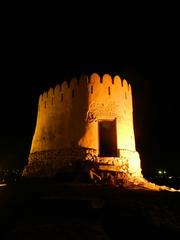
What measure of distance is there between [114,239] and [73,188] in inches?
189

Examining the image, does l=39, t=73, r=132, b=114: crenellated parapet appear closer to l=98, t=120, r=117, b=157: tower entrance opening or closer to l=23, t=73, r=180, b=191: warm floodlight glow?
l=23, t=73, r=180, b=191: warm floodlight glow

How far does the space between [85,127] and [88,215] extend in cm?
761

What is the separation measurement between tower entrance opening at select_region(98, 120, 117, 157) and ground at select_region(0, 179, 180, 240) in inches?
201

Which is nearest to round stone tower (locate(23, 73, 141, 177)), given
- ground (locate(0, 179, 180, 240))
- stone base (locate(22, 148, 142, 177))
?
stone base (locate(22, 148, 142, 177))

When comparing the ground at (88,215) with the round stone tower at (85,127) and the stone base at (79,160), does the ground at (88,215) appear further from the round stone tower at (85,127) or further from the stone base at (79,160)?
the round stone tower at (85,127)

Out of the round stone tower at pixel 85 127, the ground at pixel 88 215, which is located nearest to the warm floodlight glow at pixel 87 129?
the round stone tower at pixel 85 127

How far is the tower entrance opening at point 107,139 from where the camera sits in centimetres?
1650

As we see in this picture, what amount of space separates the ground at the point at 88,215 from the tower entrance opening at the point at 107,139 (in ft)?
16.8

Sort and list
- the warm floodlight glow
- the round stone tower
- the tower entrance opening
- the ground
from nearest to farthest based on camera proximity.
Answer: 1. the ground
2. the warm floodlight glow
3. the round stone tower
4. the tower entrance opening

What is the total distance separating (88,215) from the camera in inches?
336

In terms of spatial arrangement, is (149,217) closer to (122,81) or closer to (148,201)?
(148,201)

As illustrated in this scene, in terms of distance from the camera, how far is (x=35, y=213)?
870 cm

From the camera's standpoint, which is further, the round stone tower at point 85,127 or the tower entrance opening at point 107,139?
the tower entrance opening at point 107,139

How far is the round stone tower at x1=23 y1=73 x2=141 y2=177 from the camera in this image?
1541cm
